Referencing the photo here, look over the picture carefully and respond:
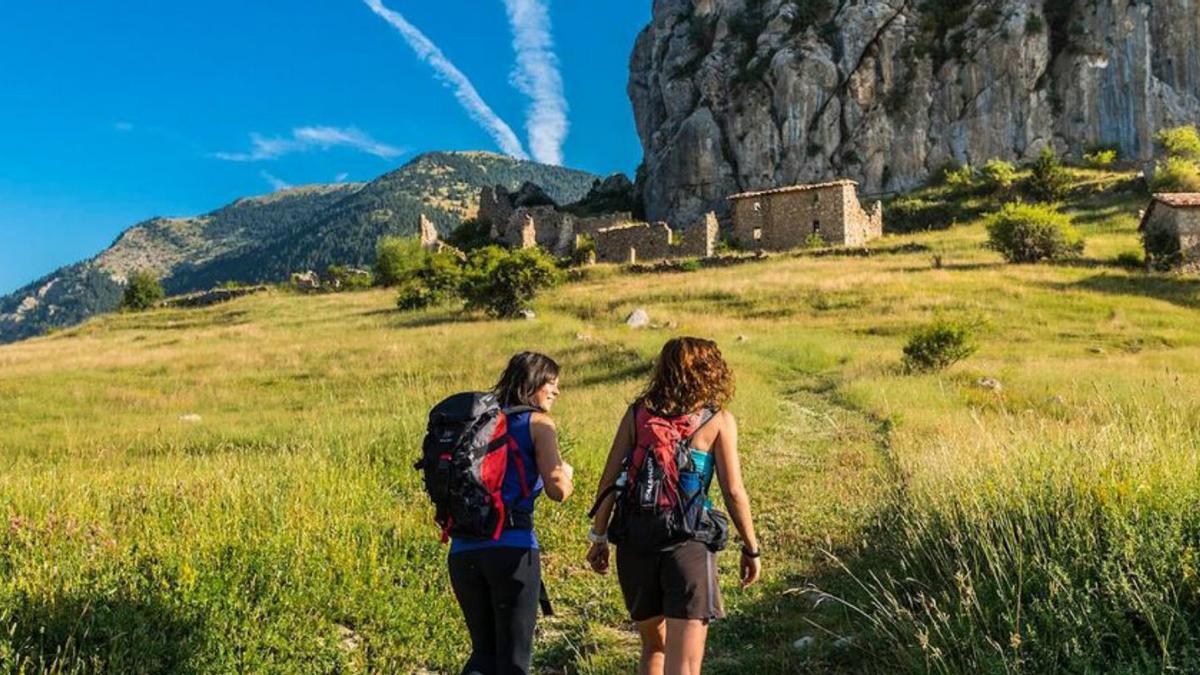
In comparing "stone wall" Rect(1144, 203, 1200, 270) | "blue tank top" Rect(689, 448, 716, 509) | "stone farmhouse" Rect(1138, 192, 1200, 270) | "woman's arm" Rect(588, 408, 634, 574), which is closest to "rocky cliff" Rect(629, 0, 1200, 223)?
"stone farmhouse" Rect(1138, 192, 1200, 270)

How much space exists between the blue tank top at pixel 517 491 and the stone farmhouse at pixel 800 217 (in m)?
43.3

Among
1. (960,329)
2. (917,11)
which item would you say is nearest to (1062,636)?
(960,329)

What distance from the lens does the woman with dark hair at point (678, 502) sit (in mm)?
3812

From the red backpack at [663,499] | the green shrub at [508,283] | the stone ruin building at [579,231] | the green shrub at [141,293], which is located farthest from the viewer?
the green shrub at [141,293]

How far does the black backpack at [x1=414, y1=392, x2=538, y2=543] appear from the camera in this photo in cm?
388

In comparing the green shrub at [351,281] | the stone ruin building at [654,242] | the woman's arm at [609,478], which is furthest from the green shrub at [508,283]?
the woman's arm at [609,478]

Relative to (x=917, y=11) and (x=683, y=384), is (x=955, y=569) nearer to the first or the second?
(x=683, y=384)

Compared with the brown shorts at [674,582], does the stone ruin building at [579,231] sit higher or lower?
higher

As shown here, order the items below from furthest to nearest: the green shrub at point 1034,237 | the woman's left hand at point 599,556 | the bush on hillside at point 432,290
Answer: the bush on hillside at point 432,290 < the green shrub at point 1034,237 < the woman's left hand at point 599,556

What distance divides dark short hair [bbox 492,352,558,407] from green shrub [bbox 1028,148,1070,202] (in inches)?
2105

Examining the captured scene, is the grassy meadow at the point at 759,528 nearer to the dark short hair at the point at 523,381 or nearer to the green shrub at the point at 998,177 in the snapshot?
the dark short hair at the point at 523,381

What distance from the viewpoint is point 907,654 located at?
3.95 meters

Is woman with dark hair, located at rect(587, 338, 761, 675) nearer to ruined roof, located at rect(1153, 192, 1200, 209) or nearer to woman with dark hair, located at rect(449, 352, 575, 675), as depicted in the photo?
woman with dark hair, located at rect(449, 352, 575, 675)

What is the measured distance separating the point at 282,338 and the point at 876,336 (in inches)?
872
